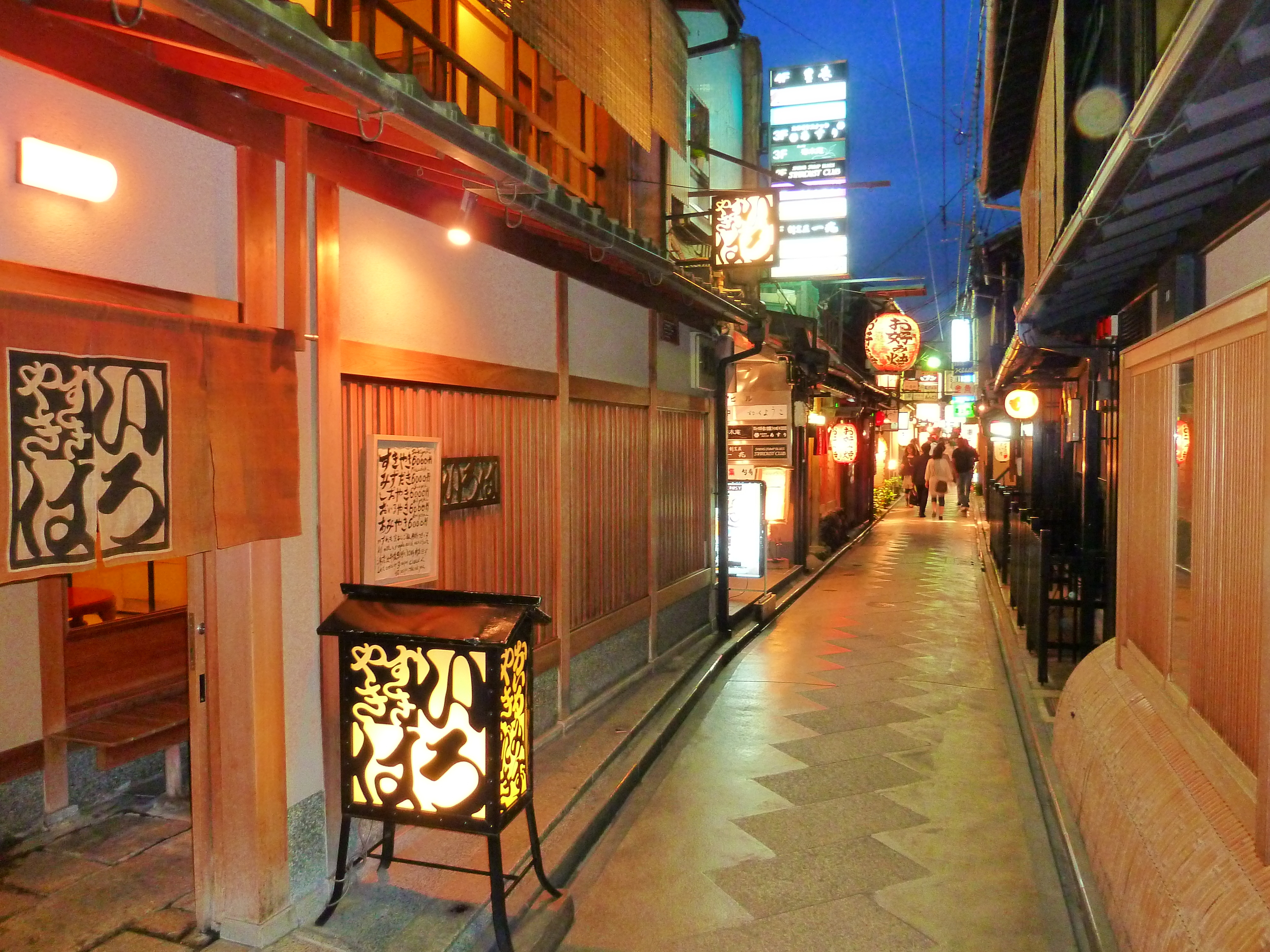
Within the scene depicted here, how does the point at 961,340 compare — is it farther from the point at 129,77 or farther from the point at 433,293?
the point at 129,77

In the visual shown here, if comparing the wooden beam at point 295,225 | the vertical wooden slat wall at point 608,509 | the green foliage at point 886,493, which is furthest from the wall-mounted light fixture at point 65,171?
the green foliage at point 886,493

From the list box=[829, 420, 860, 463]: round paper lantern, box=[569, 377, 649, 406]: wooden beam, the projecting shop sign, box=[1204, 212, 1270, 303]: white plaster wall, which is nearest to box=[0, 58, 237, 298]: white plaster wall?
box=[569, 377, 649, 406]: wooden beam

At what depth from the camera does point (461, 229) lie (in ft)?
19.6

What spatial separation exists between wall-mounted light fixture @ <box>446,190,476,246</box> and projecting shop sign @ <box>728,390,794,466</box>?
11197mm

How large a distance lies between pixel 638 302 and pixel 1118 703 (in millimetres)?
6319

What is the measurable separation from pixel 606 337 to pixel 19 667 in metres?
5.67

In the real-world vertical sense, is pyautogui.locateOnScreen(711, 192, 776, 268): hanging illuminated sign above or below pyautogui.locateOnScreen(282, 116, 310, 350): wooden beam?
above

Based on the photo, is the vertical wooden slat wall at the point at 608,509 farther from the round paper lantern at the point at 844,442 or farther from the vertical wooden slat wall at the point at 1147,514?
the round paper lantern at the point at 844,442

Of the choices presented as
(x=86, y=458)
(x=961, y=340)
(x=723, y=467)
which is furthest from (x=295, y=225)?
(x=961, y=340)

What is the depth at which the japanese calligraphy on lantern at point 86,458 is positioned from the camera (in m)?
3.21

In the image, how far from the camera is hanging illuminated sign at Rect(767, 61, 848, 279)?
1705 cm

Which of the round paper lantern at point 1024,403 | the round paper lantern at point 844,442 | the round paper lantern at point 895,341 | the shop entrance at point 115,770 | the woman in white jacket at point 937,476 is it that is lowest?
the shop entrance at point 115,770

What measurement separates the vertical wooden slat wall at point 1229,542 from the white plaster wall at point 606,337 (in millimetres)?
5372

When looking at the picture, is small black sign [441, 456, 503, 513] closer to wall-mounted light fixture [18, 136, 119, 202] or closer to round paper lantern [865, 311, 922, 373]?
wall-mounted light fixture [18, 136, 119, 202]
